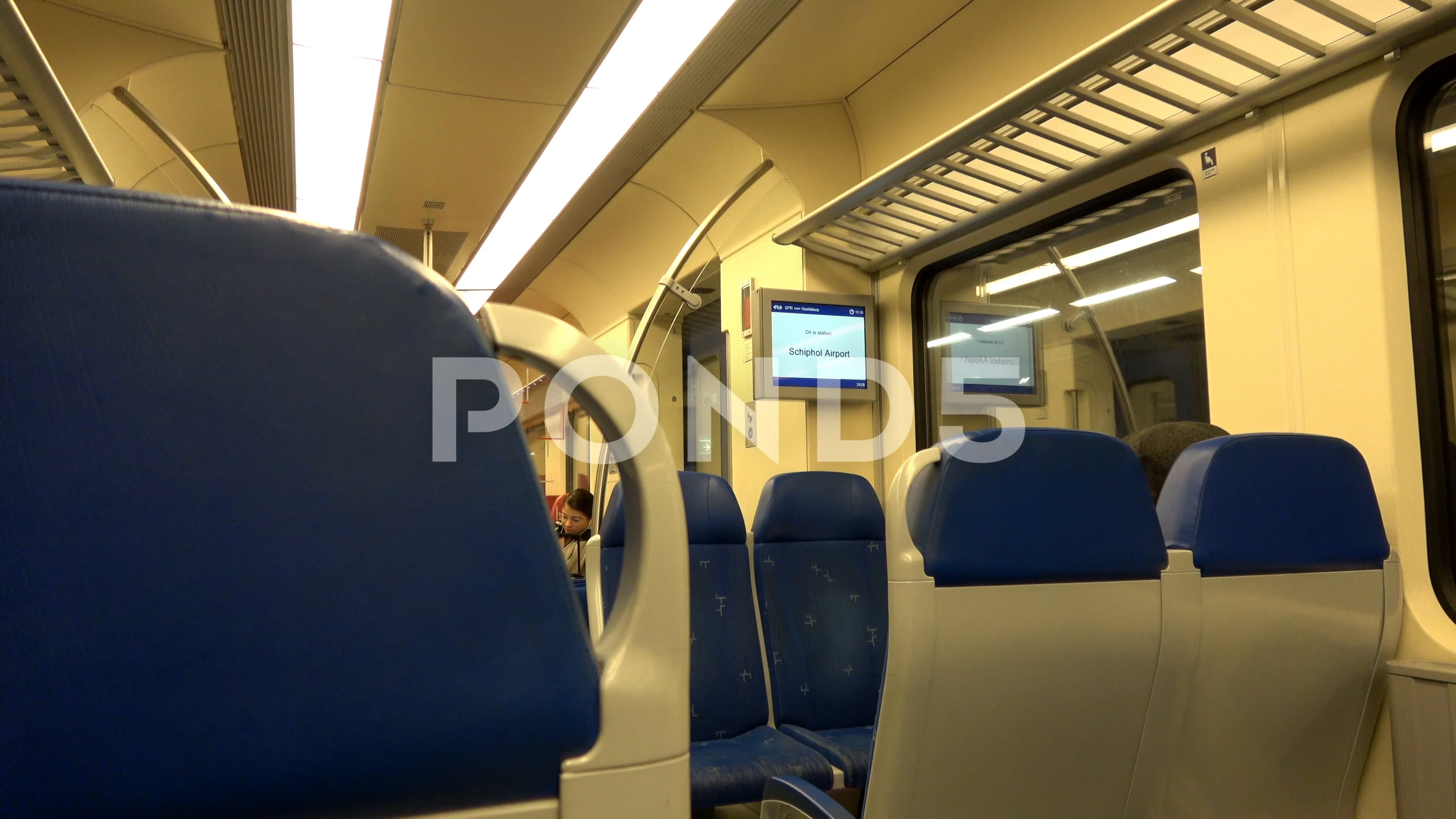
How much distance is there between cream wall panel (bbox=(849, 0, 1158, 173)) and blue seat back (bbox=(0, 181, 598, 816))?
11.0 feet

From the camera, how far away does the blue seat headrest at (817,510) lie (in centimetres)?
331

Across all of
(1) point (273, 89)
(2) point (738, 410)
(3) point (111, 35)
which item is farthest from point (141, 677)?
(2) point (738, 410)

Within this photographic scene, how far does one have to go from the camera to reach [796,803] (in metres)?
1.71

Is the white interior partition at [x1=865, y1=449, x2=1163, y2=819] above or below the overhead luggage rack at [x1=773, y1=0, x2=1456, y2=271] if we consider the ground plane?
below

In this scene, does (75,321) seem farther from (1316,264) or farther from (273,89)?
(273,89)

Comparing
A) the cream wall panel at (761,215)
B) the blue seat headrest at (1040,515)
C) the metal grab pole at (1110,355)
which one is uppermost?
the cream wall panel at (761,215)

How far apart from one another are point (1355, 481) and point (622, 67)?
10.9 ft

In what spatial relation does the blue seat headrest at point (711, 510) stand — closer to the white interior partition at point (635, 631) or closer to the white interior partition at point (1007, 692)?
the white interior partition at point (1007, 692)

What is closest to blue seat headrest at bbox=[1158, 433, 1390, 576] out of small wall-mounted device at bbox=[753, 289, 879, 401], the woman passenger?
small wall-mounted device at bbox=[753, 289, 879, 401]

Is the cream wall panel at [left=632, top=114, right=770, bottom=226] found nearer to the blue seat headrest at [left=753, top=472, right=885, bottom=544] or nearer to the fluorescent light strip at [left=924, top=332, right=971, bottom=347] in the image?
the fluorescent light strip at [left=924, top=332, right=971, bottom=347]

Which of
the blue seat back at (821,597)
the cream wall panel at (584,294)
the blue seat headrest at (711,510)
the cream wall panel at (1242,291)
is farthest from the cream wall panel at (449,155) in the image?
the cream wall panel at (1242,291)

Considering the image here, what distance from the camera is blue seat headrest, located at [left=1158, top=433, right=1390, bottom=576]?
1.97m

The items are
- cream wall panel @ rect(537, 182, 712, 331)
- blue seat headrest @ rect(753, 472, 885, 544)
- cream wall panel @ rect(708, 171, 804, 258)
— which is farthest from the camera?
cream wall panel @ rect(537, 182, 712, 331)

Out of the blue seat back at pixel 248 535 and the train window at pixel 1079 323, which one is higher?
the train window at pixel 1079 323
